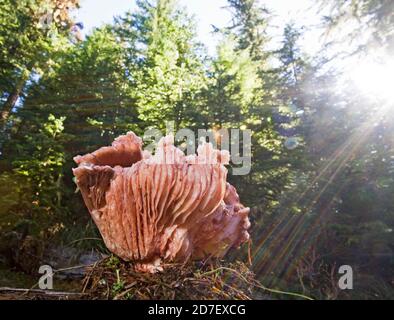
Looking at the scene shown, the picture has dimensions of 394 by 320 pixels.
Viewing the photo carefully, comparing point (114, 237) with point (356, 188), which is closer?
point (114, 237)

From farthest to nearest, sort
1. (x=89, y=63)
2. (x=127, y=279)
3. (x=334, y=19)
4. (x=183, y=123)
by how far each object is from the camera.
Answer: (x=89, y=63) < (x=183, y=123) < (x=334, y=19) < (x=127, y=279)

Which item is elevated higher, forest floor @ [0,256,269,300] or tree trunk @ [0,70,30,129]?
tree trunk @ [0,70,30,129]

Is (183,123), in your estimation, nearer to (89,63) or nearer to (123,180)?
(89,63)

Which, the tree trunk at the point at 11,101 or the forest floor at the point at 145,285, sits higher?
the tree trunk at the point at 11,101

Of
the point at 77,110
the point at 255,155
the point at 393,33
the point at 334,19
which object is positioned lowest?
the point at 255,155

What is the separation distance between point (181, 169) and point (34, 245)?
7023mm

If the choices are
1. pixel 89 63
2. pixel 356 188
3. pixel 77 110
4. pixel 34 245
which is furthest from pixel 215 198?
pixel 89 63

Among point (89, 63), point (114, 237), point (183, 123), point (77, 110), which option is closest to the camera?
point (114, 237)

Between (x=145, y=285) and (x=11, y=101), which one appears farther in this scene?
(x=11, y=101)

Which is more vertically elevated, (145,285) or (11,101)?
(11,101)

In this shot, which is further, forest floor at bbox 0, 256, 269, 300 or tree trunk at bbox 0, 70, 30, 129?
tree trunk at bbox 0, 70, 30, 129

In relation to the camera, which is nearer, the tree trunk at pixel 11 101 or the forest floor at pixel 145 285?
the forest floor at pixel 145 285

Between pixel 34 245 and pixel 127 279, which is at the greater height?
pixel 127 279

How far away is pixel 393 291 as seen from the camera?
8484 millimetres
